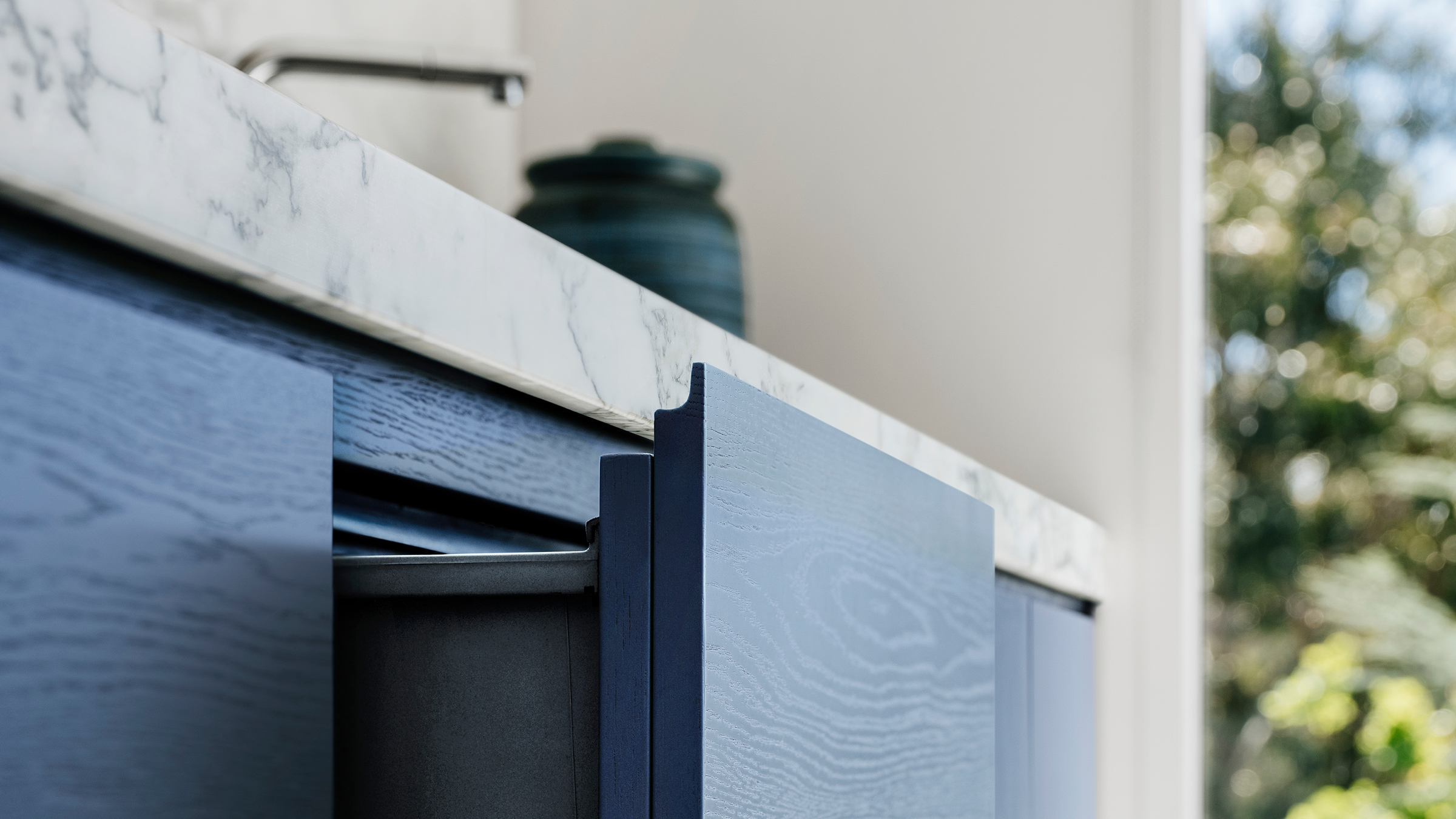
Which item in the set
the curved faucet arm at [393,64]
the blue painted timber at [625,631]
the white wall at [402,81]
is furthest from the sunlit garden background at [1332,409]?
the blue painted timber at [625,631]

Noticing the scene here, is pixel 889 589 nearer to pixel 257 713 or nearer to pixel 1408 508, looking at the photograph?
pixel 257 713

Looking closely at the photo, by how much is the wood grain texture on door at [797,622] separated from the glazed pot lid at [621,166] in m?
0.53

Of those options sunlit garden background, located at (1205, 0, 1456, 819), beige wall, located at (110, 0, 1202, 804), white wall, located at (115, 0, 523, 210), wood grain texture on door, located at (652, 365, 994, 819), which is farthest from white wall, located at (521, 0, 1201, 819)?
sunlit garden background, located at (1205, 0, 1456, 819)

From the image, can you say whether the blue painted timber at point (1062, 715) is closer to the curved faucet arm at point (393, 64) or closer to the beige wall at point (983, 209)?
the beige wall at point (983, 209)

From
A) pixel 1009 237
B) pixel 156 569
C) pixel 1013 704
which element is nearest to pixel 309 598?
pixel 156 569

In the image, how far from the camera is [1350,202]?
9.26ft

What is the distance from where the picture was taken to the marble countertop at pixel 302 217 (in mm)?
263

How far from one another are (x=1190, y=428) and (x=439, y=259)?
998mm

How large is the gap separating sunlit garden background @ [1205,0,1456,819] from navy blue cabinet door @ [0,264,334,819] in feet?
8.77

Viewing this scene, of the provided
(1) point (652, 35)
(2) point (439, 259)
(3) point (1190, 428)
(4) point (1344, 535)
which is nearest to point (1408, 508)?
(4) point (1344, 535)

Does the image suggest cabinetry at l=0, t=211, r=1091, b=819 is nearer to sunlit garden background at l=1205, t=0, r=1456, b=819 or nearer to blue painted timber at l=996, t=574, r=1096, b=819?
blue painted timber at l=996, t=574, r=1096, b=819

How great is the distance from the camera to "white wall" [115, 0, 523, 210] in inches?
37.6

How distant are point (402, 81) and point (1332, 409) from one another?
8.14 feet

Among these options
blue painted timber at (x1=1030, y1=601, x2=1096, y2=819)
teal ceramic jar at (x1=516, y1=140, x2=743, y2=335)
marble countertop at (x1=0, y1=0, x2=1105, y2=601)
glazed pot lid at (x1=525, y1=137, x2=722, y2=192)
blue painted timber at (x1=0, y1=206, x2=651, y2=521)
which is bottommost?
blue painted timber at (x1=1030, y1=601, x2=1096, y2=819)
